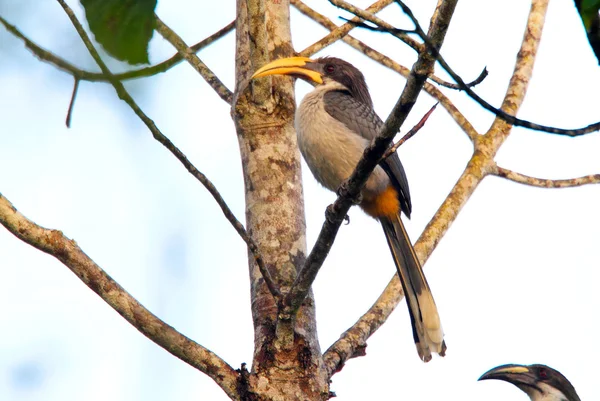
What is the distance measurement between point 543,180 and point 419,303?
4.55 feet

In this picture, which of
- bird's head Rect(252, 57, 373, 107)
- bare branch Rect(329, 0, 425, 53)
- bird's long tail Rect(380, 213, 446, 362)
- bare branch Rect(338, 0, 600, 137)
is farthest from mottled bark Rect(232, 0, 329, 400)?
bare branch Rect(338, 0, 600, 137)

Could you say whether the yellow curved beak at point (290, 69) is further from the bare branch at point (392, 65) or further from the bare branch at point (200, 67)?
the bare branch at point (392, 65)

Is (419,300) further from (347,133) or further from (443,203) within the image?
(347,133)

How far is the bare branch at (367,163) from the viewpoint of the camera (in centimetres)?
253

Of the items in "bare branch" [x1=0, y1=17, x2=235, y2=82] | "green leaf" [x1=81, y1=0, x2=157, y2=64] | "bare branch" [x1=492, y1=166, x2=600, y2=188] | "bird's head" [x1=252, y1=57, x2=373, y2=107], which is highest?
"bird's head" [x1=252, y1=57, x2=373, y2=107]

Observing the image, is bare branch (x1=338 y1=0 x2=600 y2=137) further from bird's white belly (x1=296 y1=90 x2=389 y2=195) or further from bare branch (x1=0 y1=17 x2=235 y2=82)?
bird's white belly (x1=296 y1=90 x2=389 y2=195)

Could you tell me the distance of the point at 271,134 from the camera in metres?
4.46

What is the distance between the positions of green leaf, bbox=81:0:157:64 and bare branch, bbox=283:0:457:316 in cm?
145

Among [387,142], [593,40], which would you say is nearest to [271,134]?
[387,142]

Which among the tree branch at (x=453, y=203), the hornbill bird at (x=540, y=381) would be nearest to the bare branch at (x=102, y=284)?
the tree branch at (x=453, y=203)

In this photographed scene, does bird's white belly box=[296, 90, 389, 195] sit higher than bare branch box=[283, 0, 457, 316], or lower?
higher

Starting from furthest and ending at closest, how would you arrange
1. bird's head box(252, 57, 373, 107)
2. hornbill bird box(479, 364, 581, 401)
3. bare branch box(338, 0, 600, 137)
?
hornbill bird box(479, 364, 581, 401) < bird's head box(252, 57, 373, 107) < bare branch box(338, 0, 600, 137)

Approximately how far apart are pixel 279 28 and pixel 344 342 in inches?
83.9

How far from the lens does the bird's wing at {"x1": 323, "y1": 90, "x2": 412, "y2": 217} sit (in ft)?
16.5
